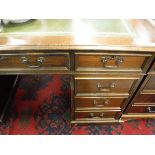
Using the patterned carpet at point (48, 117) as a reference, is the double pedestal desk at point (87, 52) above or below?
above

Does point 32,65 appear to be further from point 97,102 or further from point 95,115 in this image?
point 95,115

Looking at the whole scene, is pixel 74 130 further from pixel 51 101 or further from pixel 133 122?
pixel 133 122

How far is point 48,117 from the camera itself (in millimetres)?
1265

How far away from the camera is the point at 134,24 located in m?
0.79

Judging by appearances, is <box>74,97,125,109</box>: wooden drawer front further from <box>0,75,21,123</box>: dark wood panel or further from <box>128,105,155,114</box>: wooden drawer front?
<box>0,75,21,123</box>: dark wood panel

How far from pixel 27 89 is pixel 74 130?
0.56 metres

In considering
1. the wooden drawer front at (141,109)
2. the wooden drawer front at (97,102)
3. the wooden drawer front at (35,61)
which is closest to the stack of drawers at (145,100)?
the wooden drawer front at (141,109)

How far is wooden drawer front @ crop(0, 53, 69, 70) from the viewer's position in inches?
26.7

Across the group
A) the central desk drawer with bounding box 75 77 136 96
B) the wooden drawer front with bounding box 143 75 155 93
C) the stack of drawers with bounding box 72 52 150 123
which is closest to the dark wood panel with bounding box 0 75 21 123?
the stack of drawers with bounding box 72 52 150 123

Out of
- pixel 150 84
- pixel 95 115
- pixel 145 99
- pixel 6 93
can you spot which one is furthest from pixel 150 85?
pixel 6 93

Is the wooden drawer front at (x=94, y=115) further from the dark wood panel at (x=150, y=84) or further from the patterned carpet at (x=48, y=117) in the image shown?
the dark wood panel at (x=150, y=84)

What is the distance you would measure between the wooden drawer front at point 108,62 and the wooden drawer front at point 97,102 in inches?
10.5

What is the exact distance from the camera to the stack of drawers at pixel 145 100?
33.2 inches
